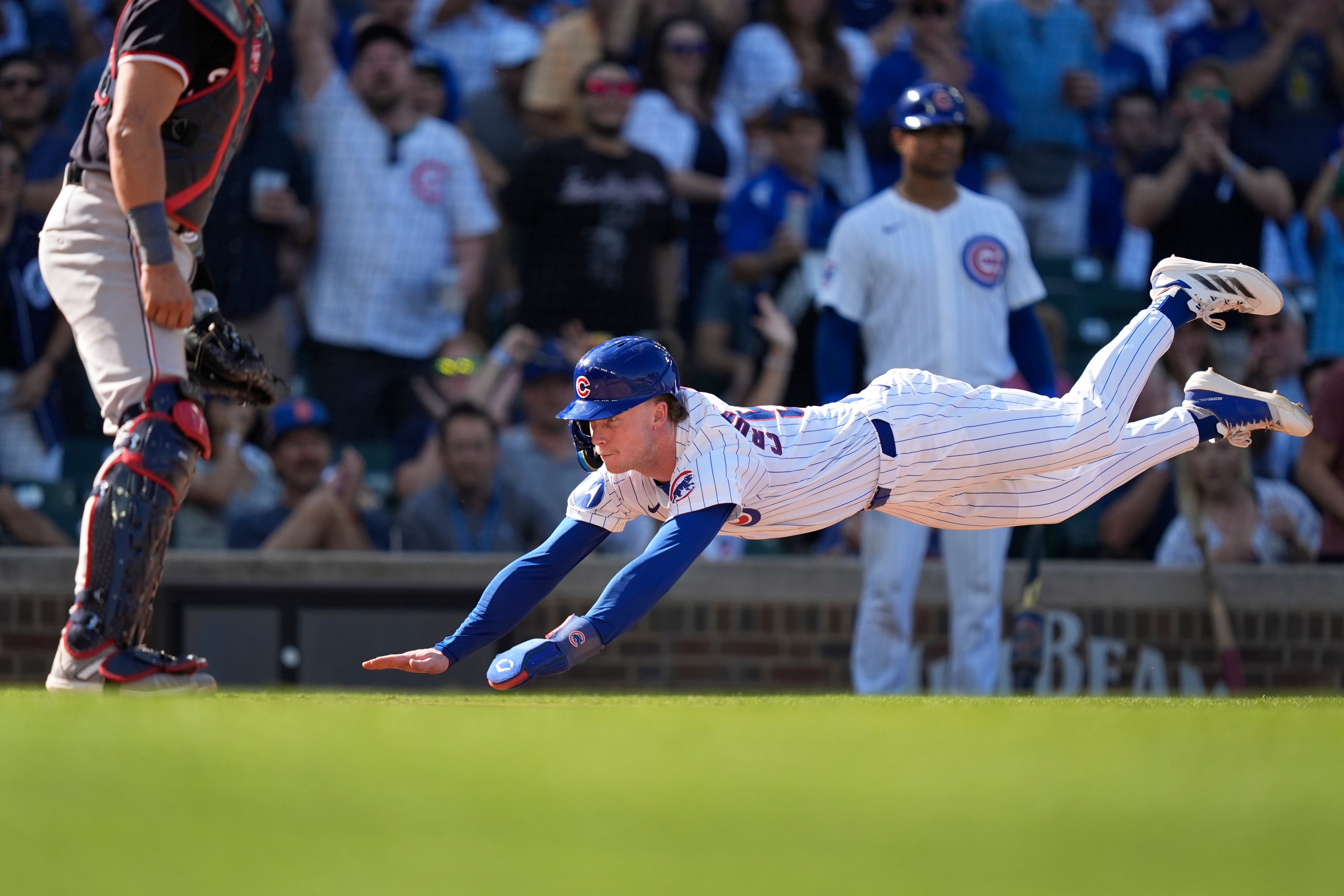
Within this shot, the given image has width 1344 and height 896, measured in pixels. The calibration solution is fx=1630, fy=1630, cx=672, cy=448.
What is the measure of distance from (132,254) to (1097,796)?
9.78ft

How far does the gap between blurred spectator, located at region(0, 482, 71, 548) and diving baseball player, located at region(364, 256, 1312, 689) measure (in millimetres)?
4102

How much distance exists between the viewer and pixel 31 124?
867 cm

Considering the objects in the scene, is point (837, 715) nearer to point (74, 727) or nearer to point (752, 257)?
point (74, 727)

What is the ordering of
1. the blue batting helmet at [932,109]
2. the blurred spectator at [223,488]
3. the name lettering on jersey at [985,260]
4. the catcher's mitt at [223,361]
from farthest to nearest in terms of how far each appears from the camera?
the blurred spectator at [223,488] → the name lettering on jersey at [985,260] → the blue batting helmet at [932,109] → the catcher's mitt at [223,361]

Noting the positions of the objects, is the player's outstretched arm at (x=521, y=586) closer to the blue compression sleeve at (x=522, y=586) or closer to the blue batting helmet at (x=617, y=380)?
the blue compression sleeve at (x=522, y=586)

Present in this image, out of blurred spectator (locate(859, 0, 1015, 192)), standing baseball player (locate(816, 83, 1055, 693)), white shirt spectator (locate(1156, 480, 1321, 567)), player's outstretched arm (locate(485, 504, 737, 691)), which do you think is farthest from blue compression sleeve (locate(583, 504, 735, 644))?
blurred spectator (locate(859, 0, 1015, 192))

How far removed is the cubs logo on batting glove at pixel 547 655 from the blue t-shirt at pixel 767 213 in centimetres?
513

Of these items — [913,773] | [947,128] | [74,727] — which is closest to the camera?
[913,773]

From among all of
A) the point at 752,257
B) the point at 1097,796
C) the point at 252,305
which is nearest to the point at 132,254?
the point at 1097,796

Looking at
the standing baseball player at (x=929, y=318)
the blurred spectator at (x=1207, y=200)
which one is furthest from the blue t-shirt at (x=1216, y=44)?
the standing baseball player at (x=929, y=318)

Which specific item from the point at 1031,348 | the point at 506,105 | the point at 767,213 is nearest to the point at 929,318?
the point at 1031,348

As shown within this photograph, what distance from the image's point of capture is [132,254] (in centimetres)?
441

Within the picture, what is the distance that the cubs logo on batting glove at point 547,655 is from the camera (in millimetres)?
3689

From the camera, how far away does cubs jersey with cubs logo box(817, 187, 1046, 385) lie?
251 inches
